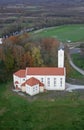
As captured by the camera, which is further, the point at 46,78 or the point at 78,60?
the point at 78,60

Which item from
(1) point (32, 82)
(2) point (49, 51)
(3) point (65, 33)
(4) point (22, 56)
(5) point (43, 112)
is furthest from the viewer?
(3) point (65, 33)

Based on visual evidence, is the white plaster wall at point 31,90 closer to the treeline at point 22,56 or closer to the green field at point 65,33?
the treeline at point 22,56

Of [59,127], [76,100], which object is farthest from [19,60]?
[59,127]

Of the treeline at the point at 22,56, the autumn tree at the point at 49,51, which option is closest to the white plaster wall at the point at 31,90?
the treeline at the point at 22,56

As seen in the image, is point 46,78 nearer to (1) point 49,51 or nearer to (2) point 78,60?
(1) point 49,51

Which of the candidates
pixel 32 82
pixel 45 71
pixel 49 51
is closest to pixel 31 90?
pixel 32 82

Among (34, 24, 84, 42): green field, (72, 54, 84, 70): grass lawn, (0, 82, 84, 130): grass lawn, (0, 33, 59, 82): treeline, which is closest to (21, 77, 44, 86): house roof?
(0, 82, 84, 130): grass lawn
